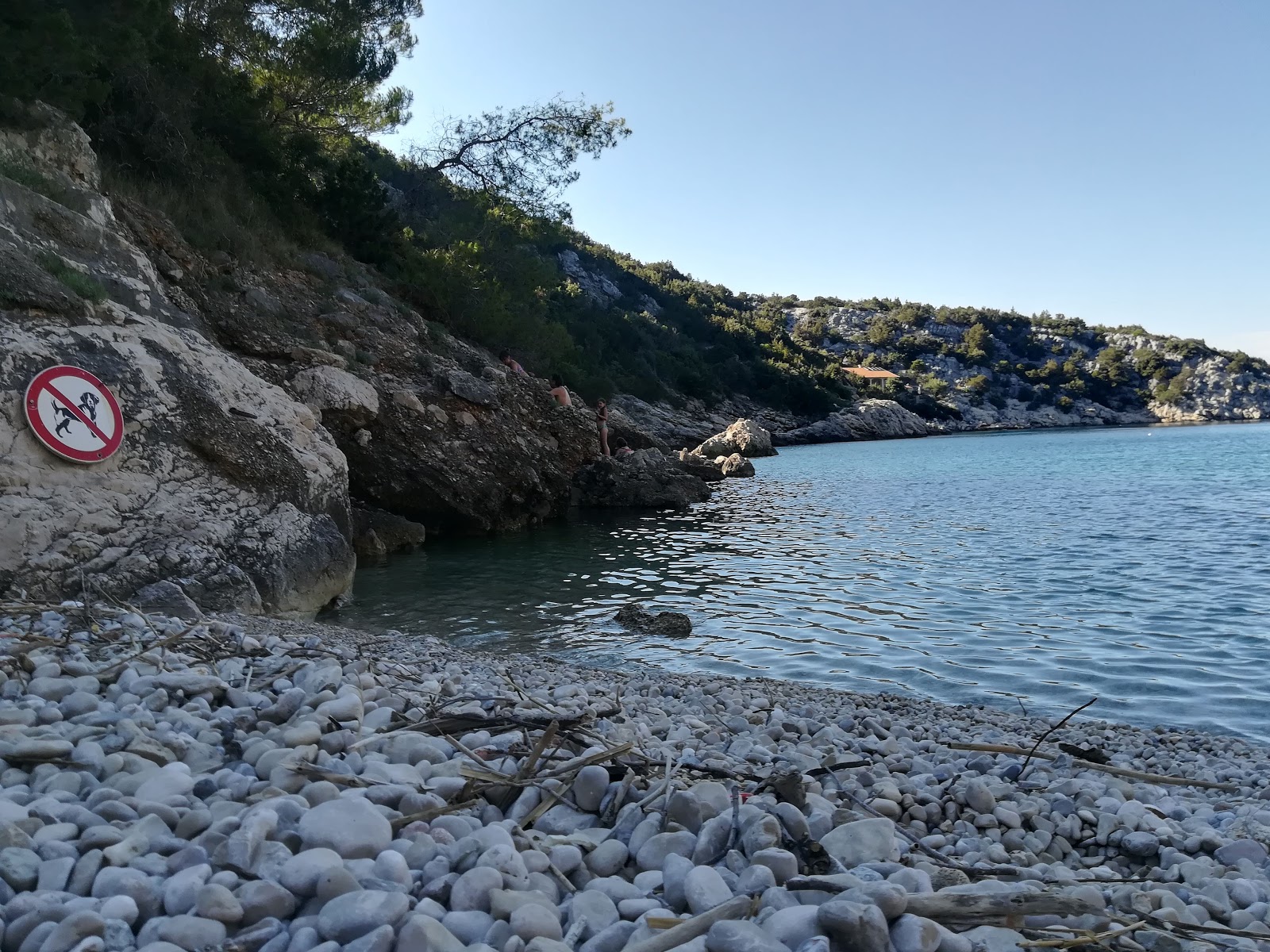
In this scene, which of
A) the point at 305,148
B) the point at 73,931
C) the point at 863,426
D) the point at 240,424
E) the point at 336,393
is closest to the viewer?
the point at 73,931

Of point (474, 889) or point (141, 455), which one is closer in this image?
point (474, 889)

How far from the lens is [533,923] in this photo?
1.90 metres

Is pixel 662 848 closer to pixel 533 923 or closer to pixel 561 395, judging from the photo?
pixel 533 923

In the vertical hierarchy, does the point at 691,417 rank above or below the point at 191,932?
above

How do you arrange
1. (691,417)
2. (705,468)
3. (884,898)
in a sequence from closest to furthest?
1. (884,898)
2. (705,468)
3. (691,417)

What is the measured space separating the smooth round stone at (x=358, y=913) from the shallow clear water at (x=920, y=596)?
593 centimetres

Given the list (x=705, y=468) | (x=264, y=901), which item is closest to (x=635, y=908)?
(x=264, y=901)

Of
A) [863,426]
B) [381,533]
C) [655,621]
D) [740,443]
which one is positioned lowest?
[655,621]

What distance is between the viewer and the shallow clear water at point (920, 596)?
7328 mm

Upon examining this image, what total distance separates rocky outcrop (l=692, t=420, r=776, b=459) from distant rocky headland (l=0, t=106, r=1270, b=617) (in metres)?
6.29

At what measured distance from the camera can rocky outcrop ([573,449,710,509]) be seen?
21.4 metres

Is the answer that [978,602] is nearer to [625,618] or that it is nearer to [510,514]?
[625,618]

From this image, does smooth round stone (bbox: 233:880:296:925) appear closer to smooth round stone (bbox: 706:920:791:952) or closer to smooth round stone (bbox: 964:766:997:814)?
smooth round stone (bbox: 706:920:791:952)

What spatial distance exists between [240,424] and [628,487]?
43.0 ft
